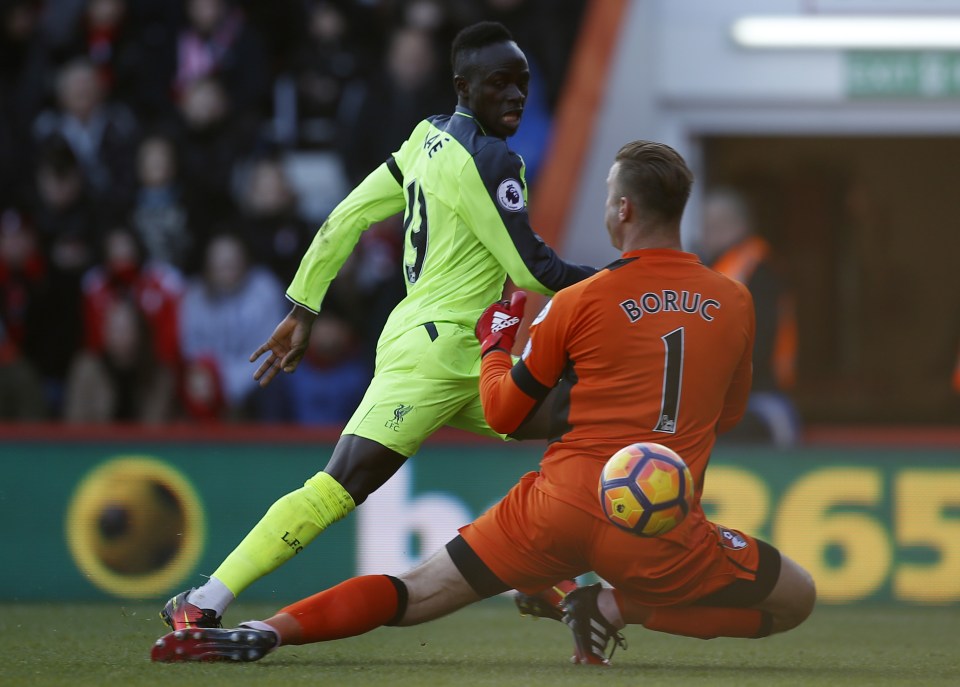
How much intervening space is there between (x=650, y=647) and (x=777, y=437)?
3.05 meters

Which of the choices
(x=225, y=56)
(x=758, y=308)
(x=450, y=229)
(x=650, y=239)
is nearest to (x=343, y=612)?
(x=450, y=229)

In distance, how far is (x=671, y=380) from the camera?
190 inches

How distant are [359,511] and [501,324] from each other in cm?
358

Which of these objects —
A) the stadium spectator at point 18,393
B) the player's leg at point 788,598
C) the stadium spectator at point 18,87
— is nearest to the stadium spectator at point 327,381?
the stadium spectator at point 18,393

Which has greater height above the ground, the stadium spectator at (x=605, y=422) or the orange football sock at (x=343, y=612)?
the stadium spectator at (x=605, y=422)

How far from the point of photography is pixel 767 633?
518 cm

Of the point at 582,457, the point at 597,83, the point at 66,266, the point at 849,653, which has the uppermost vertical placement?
the point at 597,83

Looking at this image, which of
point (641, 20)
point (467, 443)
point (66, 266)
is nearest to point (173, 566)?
point (467, 443)

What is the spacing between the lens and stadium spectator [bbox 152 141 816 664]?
15.8ft

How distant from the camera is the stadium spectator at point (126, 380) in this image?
980 cm

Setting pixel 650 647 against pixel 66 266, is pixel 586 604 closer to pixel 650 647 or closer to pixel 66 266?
pixel 650 647

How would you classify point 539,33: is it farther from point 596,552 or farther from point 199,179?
point 596,552

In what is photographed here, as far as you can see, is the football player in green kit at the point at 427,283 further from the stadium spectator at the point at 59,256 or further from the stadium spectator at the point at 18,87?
the stadium spectator at the point at 18,87

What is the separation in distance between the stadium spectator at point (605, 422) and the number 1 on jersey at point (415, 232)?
1.90ft
